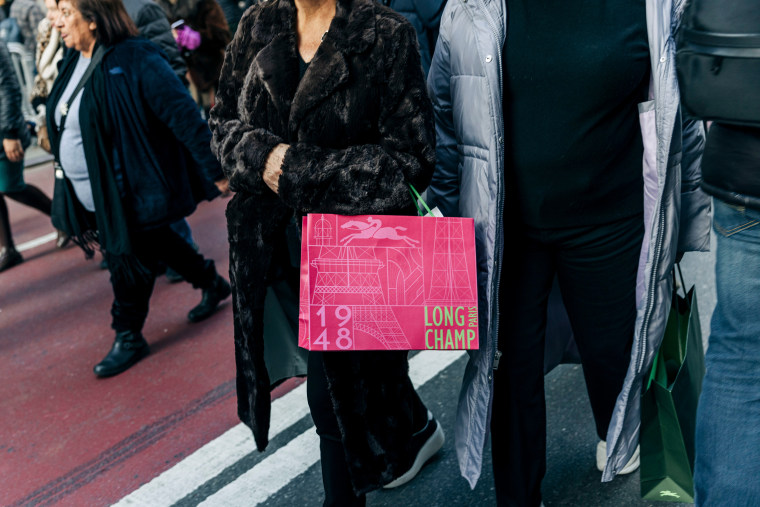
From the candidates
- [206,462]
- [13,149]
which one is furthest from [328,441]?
[13,149]

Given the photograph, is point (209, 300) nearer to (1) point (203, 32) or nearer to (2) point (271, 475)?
(2) point (271, 475)

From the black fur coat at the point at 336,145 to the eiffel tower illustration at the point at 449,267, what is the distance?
0.19 meters

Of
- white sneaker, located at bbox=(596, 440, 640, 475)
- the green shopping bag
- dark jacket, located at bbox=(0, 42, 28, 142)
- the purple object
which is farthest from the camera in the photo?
the purple object

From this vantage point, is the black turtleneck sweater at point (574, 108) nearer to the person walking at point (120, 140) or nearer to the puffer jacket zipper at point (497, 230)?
the puffer jacket zipper at point (497, 230)

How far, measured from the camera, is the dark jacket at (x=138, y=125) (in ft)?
13.1

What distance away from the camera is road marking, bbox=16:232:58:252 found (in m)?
6.90

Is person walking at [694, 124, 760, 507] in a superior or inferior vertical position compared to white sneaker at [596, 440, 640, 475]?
superior

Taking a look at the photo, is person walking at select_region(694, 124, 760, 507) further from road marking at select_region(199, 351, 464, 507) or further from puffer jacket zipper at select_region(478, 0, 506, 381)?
road marking at select_region(199, 351, 464, 507)

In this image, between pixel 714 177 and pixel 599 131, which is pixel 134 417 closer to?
pixel 599 131

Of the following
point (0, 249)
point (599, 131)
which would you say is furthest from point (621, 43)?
point (0, 249)

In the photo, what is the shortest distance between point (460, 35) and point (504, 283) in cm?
74

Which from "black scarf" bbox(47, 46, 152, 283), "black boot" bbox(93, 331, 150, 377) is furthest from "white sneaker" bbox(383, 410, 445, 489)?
"black boot" bbox(93, 331, 150, 377)

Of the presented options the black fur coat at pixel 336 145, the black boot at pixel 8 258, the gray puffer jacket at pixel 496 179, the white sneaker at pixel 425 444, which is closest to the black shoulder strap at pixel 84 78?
the black fur coat at pixel 336 145

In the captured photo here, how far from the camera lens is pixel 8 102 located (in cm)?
546
